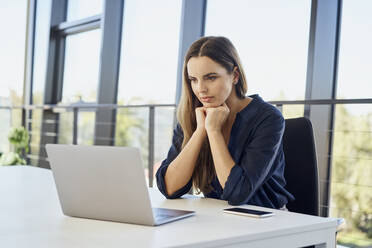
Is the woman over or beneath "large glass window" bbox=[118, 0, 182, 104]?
beneath

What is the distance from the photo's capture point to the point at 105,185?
94 cm

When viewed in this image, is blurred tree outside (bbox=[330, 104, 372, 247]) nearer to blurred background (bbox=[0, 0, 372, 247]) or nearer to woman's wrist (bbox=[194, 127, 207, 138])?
blurred background (bbox=[0, 0, 372, 247])

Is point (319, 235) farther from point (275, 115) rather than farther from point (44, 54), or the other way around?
point (44, 54)

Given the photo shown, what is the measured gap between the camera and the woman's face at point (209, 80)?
4.59ft

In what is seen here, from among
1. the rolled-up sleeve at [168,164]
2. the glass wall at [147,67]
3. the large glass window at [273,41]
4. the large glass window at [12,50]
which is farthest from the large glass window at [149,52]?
the rolled-up sleeve at [168,164]

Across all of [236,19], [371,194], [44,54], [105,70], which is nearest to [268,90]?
[236,19]

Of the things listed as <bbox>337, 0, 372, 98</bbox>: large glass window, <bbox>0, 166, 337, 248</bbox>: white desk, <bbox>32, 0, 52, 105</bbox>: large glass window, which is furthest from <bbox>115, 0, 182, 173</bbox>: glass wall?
<bbox>0, 166, 337, 248</bbox>: white desk

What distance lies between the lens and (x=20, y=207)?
1.08 meters

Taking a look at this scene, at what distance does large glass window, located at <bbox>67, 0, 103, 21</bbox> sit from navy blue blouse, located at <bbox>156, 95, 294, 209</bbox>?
11.7ft

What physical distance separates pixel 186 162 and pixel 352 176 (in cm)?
154

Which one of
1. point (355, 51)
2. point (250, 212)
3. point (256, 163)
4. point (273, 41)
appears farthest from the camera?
point (273, 41)

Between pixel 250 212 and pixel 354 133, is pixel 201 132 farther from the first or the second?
pixel 354 133

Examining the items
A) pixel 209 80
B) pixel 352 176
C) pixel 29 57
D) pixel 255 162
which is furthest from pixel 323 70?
pixel 29 57

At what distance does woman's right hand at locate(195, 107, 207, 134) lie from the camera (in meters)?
1.41
